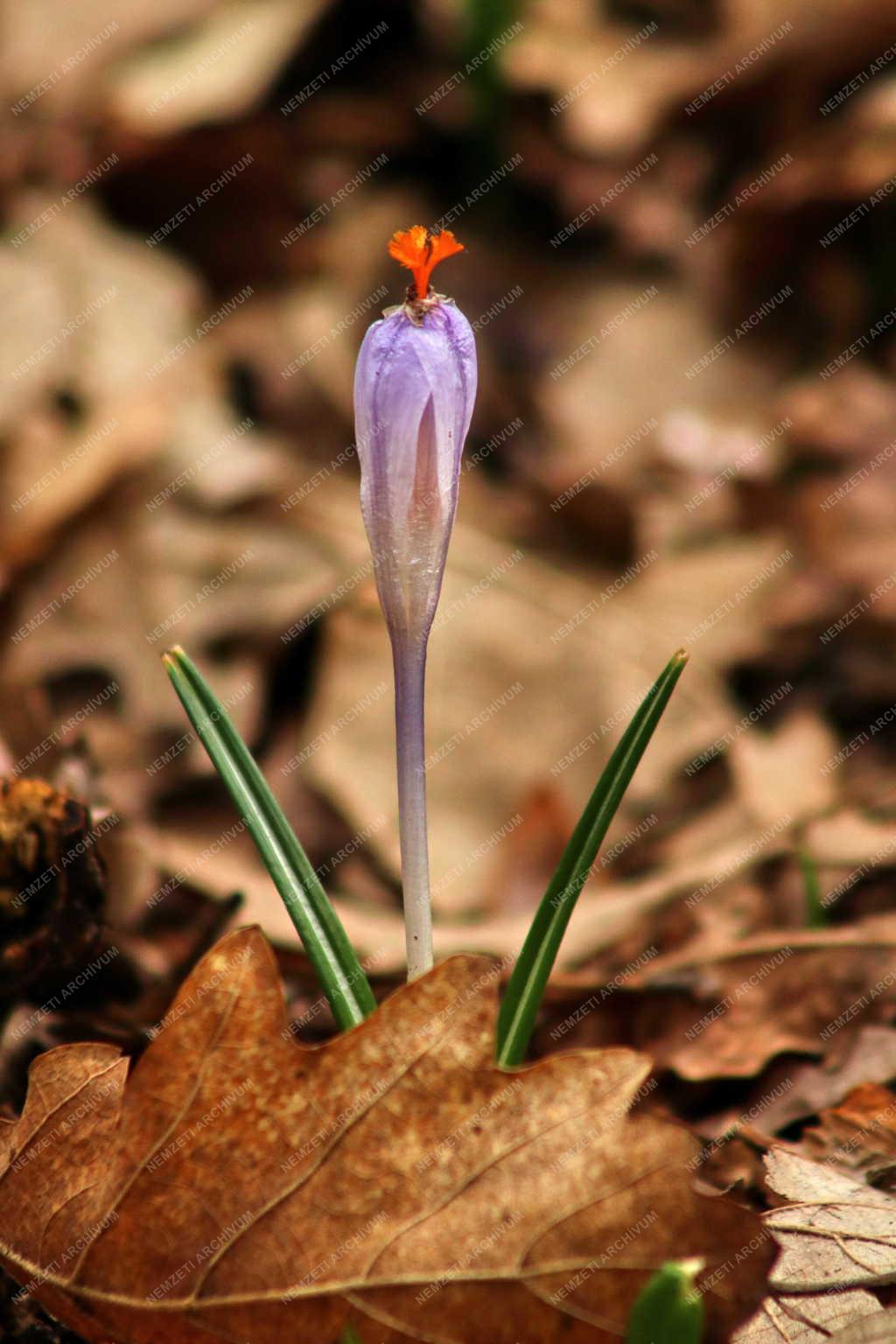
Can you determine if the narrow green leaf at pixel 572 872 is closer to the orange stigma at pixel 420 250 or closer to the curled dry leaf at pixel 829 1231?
the curled dry leaf at pixel 829 1231

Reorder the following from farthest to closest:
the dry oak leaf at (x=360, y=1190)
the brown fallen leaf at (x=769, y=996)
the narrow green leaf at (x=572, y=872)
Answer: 1. the brown fallen leaf at (x=769, y=996)
2. the narrow green leaf at (x=572, y=872)
3. the dry oak leaf at (x=360, y=1190)

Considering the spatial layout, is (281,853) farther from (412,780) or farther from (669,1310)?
(669,1310)

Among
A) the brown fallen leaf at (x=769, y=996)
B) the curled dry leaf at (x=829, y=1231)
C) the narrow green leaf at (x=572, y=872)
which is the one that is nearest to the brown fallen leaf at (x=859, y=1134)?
the curled dry leaf at (x=829, y=1231)

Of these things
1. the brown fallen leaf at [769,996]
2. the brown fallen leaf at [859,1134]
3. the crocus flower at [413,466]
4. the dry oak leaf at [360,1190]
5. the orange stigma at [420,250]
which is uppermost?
the orange stigma at [420,250]

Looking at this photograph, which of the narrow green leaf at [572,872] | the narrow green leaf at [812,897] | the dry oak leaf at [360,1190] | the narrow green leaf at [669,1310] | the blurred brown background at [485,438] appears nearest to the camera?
the narrow green leaf at [669,1310]

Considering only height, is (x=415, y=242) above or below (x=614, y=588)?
above

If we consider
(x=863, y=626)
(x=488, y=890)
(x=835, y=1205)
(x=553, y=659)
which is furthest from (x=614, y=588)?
(x=835, y=1205)

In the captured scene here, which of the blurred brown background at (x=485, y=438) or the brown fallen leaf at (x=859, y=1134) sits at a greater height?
the blurred brown background at (x=485, y=438)

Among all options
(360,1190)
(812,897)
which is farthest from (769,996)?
(360,1190)

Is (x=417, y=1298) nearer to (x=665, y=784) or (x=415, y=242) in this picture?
(x=415, y=242)
